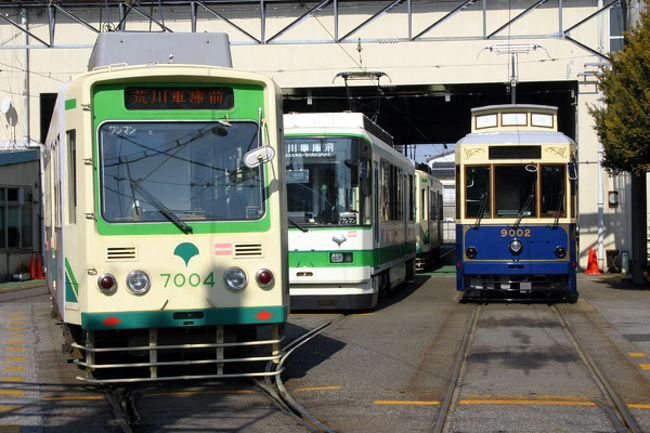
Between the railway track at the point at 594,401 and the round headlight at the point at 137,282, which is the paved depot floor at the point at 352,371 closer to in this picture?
the railway track at the point at 594,401

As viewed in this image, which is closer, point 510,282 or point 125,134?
point 125,134

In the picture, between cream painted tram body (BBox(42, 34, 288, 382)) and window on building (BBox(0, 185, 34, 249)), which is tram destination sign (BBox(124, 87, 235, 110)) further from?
window on building (BBox(0, 185, 34, 249))

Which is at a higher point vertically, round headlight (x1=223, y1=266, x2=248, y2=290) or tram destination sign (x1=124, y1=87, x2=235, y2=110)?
tram destination sign (x1=124, y1=87, x2=235, y2=110)

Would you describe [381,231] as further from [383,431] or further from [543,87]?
[543,87]

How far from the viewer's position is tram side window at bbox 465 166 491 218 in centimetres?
1681

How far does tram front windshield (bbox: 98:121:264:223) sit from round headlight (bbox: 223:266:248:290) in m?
0.49

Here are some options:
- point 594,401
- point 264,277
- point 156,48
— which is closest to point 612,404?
point 594,401

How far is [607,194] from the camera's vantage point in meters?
27.3

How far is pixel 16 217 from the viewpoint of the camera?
28609 mm

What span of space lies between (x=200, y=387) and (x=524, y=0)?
20795 mm

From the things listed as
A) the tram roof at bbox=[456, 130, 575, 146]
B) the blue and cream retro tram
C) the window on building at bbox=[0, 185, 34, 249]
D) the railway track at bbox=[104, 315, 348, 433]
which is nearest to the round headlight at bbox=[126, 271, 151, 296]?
the railway track at bbox=[104, 315, 348, 433]

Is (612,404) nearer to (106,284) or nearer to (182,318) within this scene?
(182,318)

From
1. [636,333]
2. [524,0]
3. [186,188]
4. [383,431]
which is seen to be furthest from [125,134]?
[524,0]

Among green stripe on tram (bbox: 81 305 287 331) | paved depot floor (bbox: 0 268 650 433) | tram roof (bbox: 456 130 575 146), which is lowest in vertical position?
paved depot floor (bbox: 0 268 650 433)
